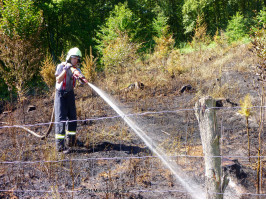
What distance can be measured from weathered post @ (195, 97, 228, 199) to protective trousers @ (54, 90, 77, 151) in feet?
8.08

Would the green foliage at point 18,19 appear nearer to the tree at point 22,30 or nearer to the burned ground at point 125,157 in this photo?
the tree at point 22,30

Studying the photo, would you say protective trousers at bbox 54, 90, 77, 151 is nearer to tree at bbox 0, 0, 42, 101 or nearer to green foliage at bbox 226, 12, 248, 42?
tree at bbox 0, 0, 42, 101

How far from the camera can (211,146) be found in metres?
2.03

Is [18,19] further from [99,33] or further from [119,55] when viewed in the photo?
[99,33]

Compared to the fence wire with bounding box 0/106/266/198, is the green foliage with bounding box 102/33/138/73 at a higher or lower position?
higher

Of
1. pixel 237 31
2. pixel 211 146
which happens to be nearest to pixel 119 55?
pixel 211 146

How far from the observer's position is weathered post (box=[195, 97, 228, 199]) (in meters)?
1.99

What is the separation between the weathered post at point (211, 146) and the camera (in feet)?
6.53

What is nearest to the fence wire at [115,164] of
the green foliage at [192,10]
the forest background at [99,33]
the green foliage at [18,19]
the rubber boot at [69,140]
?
the rubber boot at [69,140]

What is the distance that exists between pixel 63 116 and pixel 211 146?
258 centimetres

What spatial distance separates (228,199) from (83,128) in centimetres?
318

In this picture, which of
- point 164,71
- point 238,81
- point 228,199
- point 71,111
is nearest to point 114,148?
point 71,111

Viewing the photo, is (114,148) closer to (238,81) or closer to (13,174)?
(13,174)

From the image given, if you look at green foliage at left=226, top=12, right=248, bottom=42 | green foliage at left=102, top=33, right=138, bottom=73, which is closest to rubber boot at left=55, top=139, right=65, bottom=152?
green foliage at left=102, top=33, right=138, bottom=73
